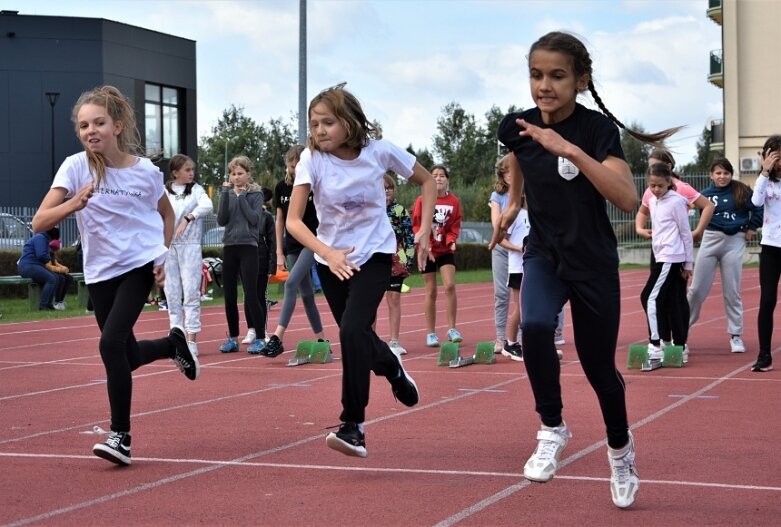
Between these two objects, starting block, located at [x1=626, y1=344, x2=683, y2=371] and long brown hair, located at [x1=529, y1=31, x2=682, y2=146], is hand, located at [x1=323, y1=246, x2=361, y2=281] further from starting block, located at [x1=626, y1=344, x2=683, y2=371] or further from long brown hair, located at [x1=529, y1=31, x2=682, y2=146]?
starting block, located at [x1=626, y1=344, x2=683, y2=371]

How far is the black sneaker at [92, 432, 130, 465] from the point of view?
6238 mm

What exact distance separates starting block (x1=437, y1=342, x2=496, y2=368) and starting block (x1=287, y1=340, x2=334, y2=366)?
1057 mm

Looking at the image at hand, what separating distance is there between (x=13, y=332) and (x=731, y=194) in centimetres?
938

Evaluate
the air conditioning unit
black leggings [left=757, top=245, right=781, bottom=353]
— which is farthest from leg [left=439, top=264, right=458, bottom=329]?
the air conditioning unit

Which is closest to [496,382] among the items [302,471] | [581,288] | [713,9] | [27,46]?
[302,471]

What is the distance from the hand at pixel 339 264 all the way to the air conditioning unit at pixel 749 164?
1875 inches

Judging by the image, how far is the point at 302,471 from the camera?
6184 mm

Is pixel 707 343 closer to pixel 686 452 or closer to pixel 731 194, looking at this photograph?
pixel 731 194

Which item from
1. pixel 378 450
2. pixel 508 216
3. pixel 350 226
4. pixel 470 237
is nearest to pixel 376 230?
pixel 350 226

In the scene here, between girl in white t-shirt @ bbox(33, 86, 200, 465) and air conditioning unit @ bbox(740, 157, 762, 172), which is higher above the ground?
air conditioning unit @ bbox(740, 157, 762, 172)

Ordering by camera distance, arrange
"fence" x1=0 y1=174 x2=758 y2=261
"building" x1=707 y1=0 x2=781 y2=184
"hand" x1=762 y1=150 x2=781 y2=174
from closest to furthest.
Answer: "hand" x1=762 y1=150 x2=781 y2=174 → "fence" x1=0 y1=174 x2=758 y2=261 → "building" x1=707 y1=0 x2=781 y2=184

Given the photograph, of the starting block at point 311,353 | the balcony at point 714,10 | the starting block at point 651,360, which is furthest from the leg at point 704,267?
the balcony at point 714,10

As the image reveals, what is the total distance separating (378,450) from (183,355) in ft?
4.89

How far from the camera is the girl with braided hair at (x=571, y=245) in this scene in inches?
211
